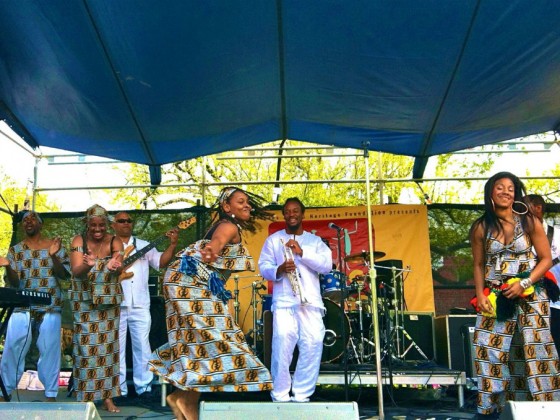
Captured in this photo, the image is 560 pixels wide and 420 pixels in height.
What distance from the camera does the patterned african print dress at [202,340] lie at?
4.25 m

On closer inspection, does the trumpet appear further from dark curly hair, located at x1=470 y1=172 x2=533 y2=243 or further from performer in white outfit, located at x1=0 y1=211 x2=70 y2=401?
performer in white outfit, located at x1=0 y1=211 x2=70 y2=401

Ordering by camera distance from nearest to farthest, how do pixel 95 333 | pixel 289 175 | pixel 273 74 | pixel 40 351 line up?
pixel 95 333 → pixel 40 351 → pixel 273 74 → pixel 289 175

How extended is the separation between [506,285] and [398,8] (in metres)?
2.51

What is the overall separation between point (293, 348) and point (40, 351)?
95.7 inches

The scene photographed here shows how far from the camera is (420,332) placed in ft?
26.3

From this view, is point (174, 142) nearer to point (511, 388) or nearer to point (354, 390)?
point (354, 390)

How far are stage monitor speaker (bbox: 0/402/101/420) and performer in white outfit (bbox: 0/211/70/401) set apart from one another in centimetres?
373

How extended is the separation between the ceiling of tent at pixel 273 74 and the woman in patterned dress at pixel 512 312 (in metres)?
1.98

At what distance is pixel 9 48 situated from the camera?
6.01m

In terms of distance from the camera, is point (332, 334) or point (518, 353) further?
point (332, 334)

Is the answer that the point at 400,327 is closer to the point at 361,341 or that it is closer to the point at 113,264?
the point at 361,341

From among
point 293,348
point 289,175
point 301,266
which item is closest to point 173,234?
point 301,266

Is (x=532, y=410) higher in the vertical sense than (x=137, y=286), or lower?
lower

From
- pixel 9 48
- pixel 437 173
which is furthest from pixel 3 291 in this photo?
pixel 437 173
